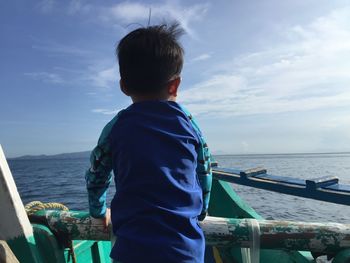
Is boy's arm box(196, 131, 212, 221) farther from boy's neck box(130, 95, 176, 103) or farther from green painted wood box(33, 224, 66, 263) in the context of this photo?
green painted wood box(33, 224, 66, 263)

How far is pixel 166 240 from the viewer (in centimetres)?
133

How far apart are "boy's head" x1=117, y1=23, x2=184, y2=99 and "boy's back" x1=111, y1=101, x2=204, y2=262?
0.09 meters

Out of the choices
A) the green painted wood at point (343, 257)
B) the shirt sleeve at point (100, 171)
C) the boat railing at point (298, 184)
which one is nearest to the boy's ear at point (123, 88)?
the shirt sleeve at point (100, 171)

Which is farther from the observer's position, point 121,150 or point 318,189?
point 318,189

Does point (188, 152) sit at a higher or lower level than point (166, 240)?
higher

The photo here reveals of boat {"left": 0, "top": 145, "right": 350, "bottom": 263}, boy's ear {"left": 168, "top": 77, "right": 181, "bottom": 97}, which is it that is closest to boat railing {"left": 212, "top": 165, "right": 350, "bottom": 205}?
boat {"left": 0, "top": 145, "right": 350, "bottom": 263}

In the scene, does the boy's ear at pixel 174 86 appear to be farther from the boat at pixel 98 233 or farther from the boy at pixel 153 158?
the boat at pixel 98 233

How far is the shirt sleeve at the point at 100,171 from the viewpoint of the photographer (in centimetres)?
157

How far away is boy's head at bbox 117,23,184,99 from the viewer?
1.46 metres

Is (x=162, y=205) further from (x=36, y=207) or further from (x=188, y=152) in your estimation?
(x=36, y=207)

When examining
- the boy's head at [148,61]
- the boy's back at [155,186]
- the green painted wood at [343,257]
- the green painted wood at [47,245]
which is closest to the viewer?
the boy's back at [155,186]

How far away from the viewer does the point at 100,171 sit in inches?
64.4

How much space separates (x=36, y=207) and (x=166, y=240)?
3.94ft

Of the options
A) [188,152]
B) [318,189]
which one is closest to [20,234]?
[188,152]
